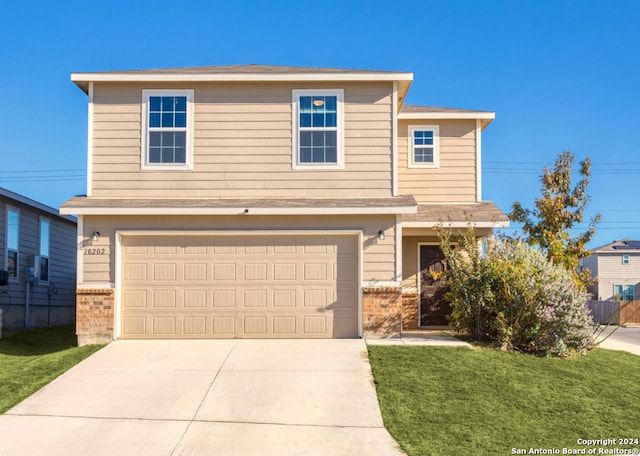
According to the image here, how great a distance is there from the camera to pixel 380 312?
1248 cm

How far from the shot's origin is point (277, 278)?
12711mm

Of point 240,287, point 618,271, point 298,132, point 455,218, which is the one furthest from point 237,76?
point 618,271

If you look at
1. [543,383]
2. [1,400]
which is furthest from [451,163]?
[1,400]

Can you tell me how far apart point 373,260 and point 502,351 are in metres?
2.92

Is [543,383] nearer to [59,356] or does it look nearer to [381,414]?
[381,414]

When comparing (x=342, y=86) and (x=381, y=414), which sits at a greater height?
(x=342, y=86)

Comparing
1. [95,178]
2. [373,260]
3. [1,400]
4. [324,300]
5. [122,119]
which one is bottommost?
[1,400]

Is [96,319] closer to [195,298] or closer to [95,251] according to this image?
[95,251]

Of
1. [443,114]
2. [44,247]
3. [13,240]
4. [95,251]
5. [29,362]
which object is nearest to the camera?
[29,362]

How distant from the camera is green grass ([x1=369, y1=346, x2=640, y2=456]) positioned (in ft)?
24.9

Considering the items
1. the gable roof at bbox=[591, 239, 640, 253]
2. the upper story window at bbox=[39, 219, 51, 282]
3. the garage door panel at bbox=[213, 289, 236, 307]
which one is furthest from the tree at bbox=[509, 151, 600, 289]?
the gable roof at bbox=[591, 239, 640, 253]

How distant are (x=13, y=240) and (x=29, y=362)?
6.78 m

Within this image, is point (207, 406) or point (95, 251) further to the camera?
point (95, 251)

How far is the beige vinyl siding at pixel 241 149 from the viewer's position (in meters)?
12.9
